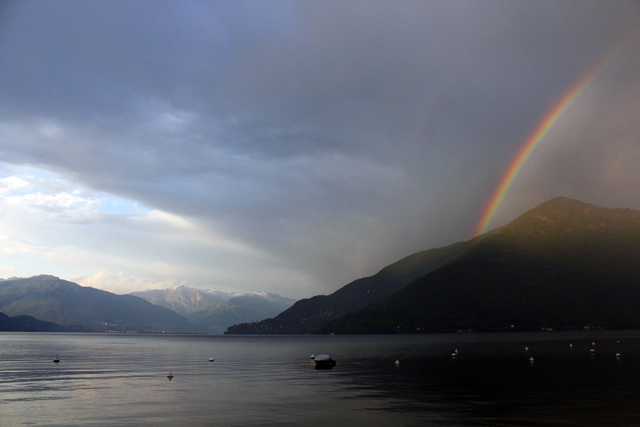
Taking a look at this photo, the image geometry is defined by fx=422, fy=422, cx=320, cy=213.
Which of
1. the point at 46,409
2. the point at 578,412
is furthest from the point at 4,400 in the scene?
the point at 578,412

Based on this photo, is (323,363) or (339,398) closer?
(339,398)

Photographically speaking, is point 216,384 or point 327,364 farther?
point 327,364

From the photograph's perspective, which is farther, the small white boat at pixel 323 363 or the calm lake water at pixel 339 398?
the small white boat at pixel 323 363

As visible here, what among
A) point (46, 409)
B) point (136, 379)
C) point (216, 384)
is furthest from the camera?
point (136, 379)

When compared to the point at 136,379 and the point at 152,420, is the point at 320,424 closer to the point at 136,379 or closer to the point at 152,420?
the point at 152,420

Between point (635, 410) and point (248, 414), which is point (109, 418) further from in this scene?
point (635, 410)

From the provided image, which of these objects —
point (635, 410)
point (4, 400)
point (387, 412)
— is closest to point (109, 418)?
point (4, 400)

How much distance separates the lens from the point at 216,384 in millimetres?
71500

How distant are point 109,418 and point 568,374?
7305 cm

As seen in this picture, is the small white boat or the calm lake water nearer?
the calm lake water

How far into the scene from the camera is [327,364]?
3880 inches

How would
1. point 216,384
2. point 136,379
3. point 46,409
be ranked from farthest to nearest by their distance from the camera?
1. point 136,379
2. point 216,384
3. point 46,409

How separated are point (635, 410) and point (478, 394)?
1745 cm

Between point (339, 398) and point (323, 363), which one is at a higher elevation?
point (339, 398)
